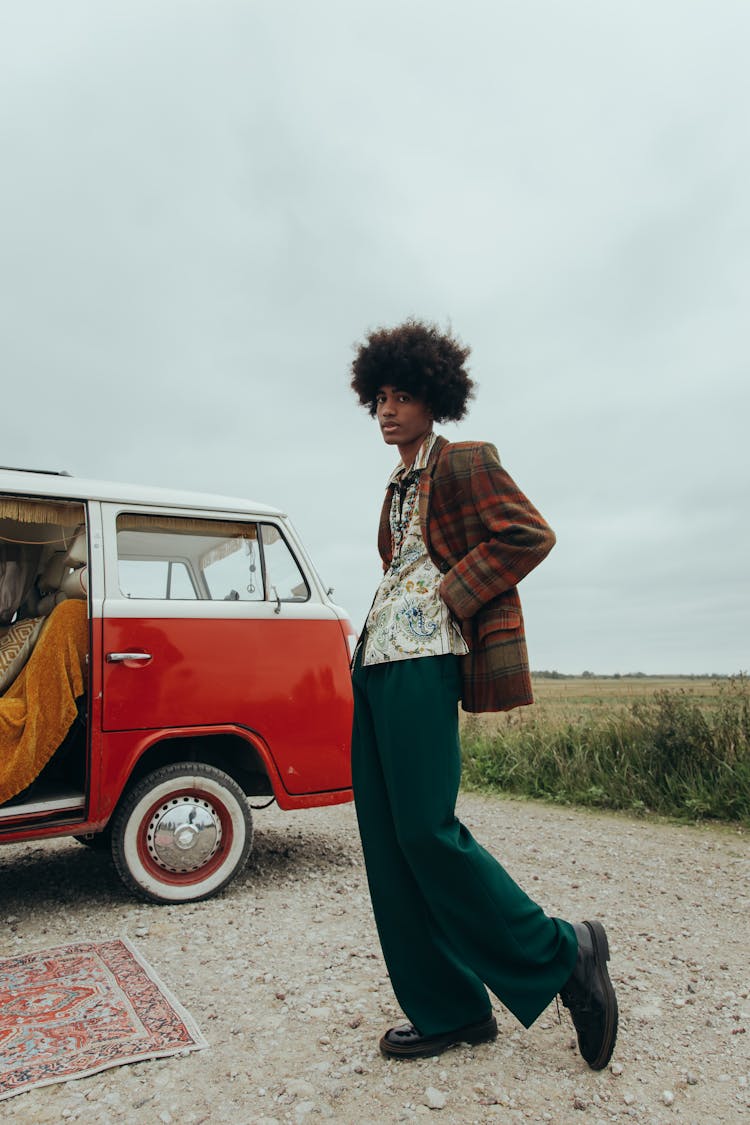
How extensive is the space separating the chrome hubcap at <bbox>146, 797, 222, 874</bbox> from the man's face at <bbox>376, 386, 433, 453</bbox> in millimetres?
2838

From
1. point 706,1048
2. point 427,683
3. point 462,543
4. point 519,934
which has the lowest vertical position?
point 706,1048

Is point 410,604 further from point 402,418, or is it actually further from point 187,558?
point 187,558

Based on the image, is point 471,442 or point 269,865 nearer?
point 471,442

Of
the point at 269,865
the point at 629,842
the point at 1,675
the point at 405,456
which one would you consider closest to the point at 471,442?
the point at 405,456

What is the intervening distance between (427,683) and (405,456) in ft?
2.57

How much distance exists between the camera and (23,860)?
5.94 meters

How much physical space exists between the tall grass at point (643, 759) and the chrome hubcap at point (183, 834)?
453 centimetres

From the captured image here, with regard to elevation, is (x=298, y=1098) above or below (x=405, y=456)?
below

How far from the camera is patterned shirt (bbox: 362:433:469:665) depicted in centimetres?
250

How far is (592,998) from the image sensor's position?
2498 mm

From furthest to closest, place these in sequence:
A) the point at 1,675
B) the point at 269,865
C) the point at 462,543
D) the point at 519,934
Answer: the point at 269,865, the point at 1,675, the point at 462,543, the point at 519,934

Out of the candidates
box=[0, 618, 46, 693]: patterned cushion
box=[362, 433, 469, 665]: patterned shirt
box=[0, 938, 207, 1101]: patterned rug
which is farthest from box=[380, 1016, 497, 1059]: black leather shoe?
box=[0, 618, 46, 693]: patterned cushion

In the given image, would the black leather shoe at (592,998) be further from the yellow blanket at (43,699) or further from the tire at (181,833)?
the yellow blanket at (43,699)

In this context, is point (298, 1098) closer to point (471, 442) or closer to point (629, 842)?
point (471, 442)
